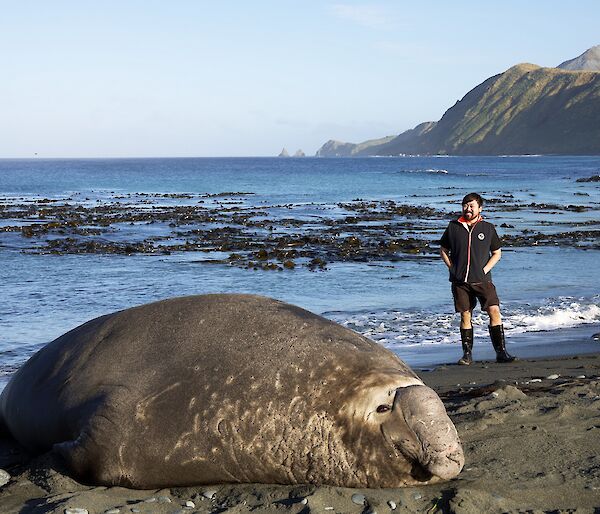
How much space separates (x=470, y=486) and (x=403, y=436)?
44cm

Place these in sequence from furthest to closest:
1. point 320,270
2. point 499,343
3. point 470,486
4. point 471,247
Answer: point 320,270
point 499,343
point 471,247
point 470,486

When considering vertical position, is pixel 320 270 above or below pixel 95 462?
below

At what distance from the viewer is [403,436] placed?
446 cm

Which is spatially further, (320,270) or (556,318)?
(320,270)

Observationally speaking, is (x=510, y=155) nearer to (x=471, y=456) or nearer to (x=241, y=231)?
(x=241, y=231)

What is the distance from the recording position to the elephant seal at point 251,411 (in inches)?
178

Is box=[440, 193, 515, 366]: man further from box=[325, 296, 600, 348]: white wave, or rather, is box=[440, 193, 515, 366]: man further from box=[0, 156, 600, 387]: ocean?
box=[325, 296, 600, 348]: white wave

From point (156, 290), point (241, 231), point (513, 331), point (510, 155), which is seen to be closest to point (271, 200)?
point (241, 231)

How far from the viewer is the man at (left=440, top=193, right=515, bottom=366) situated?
8.98m

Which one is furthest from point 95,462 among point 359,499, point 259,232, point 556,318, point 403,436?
point 259,232

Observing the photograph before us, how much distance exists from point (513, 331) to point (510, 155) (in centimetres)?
18994

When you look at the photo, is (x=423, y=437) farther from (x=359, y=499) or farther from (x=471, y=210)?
(x=471, y=210)

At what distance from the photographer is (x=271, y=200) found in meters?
48.2

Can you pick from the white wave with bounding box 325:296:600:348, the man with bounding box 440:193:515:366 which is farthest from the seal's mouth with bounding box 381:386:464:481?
the white wave with bounding box 325:296:600:348
